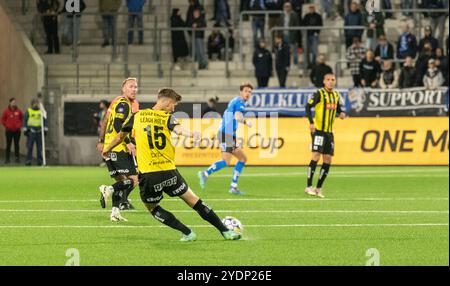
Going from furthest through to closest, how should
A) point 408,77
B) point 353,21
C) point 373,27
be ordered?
1. point 353,21
2. point 373,27
3. point 408,77

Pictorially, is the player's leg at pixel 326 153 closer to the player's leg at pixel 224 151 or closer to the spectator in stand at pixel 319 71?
the player's leg at pixel 224 151

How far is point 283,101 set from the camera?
36.7 m

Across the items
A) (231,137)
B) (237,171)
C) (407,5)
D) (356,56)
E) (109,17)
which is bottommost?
(237,171)

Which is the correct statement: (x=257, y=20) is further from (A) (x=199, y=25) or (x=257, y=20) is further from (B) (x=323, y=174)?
(B) (x=323, y=174)

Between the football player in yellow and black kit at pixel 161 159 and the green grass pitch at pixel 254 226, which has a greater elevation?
the football player in yellow and black kit at pixel 161 159

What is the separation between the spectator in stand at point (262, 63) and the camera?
1471 inches

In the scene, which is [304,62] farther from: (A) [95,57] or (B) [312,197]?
(B) [312,197]

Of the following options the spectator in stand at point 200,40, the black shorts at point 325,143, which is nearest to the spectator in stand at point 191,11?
the spectator in stand at point 200,40

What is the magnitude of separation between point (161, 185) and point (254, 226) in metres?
2.74

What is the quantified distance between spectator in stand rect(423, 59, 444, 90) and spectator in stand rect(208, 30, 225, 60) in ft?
24.6

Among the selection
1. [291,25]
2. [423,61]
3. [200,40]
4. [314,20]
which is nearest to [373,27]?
[314,20]

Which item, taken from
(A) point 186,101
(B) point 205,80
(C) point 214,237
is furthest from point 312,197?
(B) point 205,80

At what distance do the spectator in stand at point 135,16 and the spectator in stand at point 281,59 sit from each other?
5227 mm
